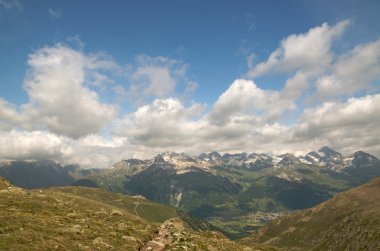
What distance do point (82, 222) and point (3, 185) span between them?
132 ft

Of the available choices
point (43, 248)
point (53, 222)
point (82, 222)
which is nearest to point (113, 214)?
point (82, 222)

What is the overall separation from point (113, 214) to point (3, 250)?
38502 millimetres

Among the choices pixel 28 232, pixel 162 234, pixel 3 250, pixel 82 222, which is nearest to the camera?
pixel 3 250

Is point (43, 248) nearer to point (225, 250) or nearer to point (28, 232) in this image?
point (28, 232)

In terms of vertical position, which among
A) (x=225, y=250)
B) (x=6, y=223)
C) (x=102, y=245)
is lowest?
(x=225, y=250)

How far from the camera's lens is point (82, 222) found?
43625 mm

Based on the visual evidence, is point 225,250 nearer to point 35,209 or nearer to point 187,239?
point 187,239

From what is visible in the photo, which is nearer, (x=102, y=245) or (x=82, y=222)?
(x=102, y=245)

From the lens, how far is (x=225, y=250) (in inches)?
1821

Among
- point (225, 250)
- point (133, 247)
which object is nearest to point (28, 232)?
point (133, 247)

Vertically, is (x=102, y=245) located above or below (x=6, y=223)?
below

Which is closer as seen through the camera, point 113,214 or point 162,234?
point 162,234

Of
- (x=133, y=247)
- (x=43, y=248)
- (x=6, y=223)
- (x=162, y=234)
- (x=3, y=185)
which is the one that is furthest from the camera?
(x=3, y=185)

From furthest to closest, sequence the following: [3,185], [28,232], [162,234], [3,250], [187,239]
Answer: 1. [3,185]
2. [162,234]
3. [187,239]
4. [28,232]
5. [3,250]
